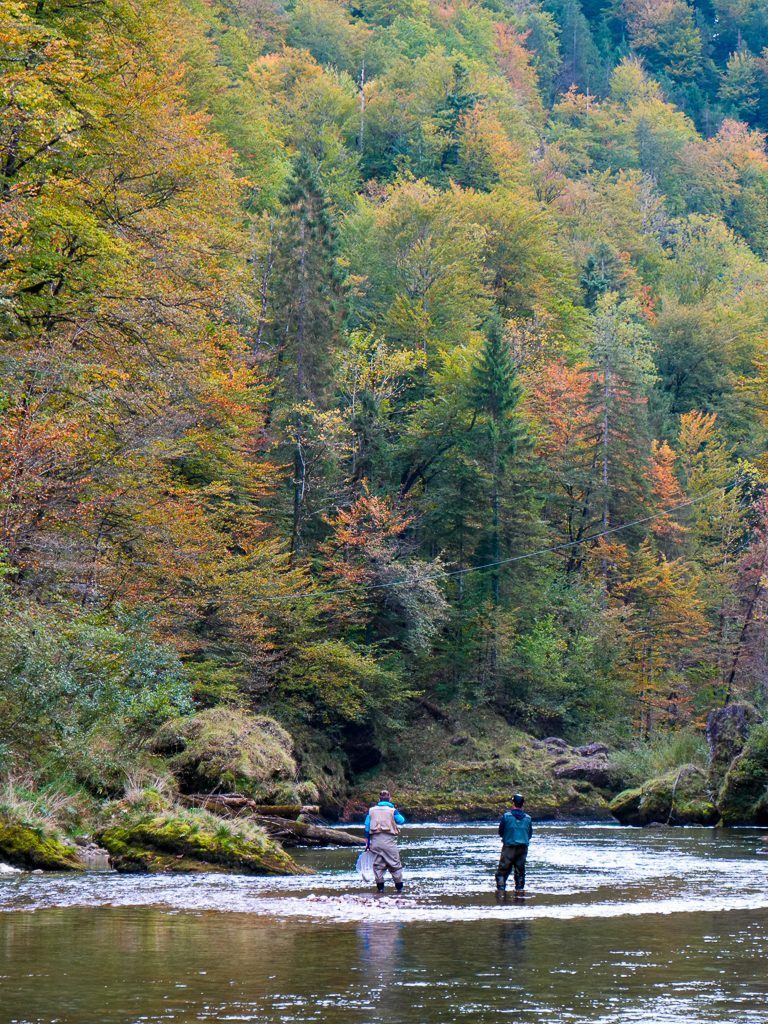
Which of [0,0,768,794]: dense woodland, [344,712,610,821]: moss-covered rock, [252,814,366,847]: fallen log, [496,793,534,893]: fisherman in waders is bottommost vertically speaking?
[344,712,610,821]: moss-covered rock

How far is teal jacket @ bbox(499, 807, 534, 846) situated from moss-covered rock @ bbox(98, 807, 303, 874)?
16.0ft

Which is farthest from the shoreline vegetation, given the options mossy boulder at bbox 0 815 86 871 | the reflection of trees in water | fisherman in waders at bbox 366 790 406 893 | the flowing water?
the reflection of trees in water

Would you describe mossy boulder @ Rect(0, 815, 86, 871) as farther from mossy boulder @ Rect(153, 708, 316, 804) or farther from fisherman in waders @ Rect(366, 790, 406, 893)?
mossy boulder @ Rect(153, 708, 316, 804)

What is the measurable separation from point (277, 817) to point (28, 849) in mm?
8002

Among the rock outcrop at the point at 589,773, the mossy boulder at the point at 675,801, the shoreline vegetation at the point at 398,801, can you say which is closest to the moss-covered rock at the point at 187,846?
the shoreline vegetation at the point at 398,801

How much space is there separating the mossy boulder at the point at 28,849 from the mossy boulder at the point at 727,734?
26558 millimetres

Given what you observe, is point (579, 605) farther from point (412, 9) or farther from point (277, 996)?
point (412, 9)

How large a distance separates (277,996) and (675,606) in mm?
55345

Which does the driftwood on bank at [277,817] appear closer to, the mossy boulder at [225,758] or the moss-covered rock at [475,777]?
the mossy boulder at [225,758]

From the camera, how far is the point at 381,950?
1295 cm

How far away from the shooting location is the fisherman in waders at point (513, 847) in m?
19.2

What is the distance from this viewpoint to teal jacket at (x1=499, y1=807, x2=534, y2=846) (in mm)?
19297

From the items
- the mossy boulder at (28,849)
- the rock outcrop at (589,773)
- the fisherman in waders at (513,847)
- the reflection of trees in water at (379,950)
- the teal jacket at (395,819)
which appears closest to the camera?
the reflection of trees in water at (379,950)

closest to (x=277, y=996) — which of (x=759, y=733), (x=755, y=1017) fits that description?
(x=755, y=1017)
